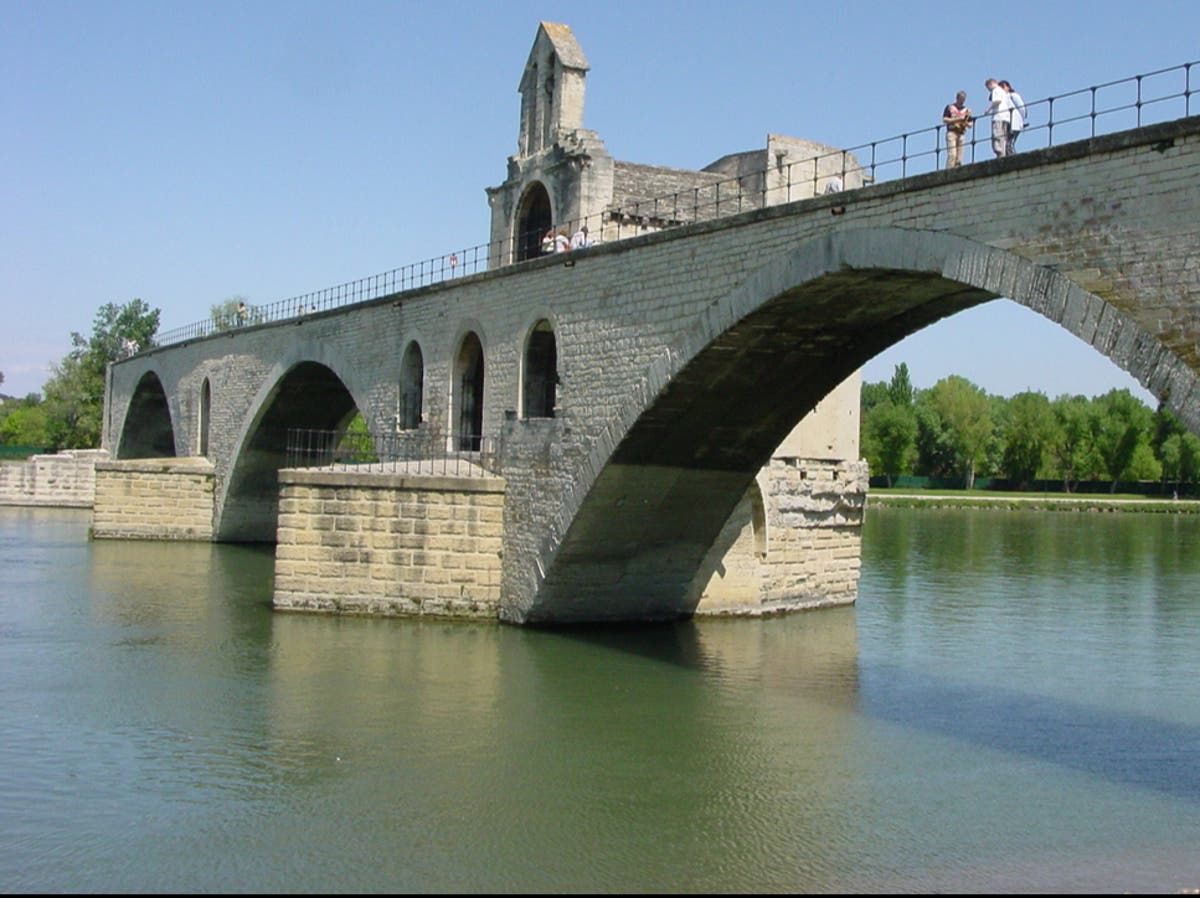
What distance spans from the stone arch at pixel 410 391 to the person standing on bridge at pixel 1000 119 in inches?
578

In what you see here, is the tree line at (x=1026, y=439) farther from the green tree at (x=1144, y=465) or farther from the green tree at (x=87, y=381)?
the green tree at (x=87, y=381)

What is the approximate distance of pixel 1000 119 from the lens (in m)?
13.7

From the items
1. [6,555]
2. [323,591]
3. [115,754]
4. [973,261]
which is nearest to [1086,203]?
[973,261]

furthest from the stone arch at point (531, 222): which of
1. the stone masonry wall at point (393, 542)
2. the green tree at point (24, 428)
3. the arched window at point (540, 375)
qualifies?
the green tree at point (24, 428)

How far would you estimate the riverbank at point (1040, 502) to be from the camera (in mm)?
66825

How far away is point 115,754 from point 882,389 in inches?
3046

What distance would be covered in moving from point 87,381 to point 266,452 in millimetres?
38645

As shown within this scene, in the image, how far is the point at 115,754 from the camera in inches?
523

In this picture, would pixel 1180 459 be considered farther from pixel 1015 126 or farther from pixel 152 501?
pixel 1015 126

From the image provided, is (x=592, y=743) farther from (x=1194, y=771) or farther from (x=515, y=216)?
(x=515, y=216)

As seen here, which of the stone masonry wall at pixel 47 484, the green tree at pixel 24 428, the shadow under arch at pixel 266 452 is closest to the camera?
the shadow under arch at pixel 266 452

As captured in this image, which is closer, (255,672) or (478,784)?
(478,784)

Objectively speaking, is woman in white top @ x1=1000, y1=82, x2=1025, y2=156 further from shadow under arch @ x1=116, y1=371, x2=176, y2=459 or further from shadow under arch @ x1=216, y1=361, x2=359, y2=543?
shadow under arch @ x1=116, y1=371, x2=176, y2=459

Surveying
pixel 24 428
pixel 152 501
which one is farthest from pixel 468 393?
pixel 24 428
